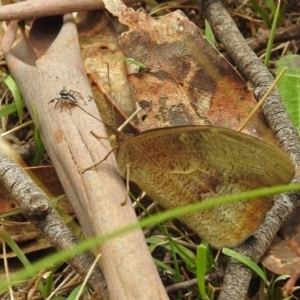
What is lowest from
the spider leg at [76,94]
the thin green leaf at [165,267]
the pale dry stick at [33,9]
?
the thin green leaf at [165,267]

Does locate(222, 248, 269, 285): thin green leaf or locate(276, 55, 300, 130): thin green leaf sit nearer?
locate(222, 248, 269, 285): thin green leaf

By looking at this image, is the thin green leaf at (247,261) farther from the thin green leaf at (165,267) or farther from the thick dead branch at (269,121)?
the thin green leaf at (165,267)

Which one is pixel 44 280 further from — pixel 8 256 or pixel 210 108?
pixel 210 108

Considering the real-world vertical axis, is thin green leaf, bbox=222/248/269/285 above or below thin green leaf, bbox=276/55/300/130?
below

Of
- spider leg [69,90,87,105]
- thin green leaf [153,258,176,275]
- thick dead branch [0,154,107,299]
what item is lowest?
thin green leaf [153,258,176,275]

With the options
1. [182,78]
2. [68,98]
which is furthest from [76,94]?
[182,78]

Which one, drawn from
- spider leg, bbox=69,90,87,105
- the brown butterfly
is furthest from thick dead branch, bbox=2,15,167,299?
the brown butterfly

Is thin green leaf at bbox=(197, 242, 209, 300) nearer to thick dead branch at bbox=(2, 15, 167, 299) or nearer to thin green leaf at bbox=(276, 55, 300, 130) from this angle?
thick dead branch at bbox=(2, 15, 167, 299)

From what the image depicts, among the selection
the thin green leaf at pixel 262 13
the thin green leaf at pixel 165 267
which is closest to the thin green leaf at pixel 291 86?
the thin green leaf at pixel 262 13

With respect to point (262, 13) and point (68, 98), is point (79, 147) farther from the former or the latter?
point (262, 13)
